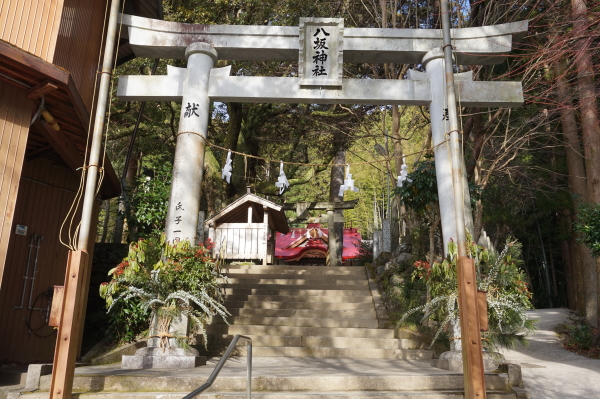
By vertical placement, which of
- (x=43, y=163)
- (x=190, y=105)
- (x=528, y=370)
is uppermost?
(x=190, y=105)

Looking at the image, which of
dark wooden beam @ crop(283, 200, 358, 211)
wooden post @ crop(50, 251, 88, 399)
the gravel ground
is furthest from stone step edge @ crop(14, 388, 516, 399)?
dark wooden beam @ crop(283, 200, 358, 211)

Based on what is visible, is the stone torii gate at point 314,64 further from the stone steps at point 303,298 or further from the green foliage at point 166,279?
the stone steps at point 303,298

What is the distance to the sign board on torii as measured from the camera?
7.51m

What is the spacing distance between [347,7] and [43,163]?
1024cm

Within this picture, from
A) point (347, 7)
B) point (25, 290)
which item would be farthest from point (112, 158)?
point (25, 290)

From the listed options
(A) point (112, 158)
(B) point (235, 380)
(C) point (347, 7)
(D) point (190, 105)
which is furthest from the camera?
(A) point (112, 158)

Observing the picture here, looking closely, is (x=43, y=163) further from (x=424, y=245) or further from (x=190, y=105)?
(x=424, y=245)

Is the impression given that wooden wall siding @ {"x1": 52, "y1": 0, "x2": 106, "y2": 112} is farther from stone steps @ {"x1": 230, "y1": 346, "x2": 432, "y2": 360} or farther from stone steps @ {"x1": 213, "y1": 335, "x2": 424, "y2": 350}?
stone steps @ {"x1": 230, "y1": 346, "x2": 432, "y2": 360}

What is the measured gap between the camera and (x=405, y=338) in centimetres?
783

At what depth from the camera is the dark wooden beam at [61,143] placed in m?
6.30

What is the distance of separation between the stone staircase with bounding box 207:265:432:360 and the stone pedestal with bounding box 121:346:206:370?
1.57 meters

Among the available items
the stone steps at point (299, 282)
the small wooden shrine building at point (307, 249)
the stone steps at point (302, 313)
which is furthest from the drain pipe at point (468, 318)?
the small wooden shrine building at point (307, 249)

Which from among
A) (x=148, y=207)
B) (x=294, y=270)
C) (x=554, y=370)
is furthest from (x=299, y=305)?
(x=554, y=370)

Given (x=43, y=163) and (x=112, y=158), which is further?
(x=112, y=158)
